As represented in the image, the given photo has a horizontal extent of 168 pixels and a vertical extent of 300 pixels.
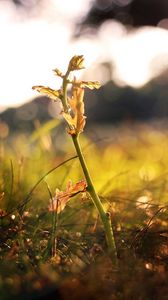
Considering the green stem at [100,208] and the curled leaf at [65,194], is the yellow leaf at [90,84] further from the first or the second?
the curled leaf at [65,194]

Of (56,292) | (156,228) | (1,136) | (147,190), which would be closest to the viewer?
(56,292)

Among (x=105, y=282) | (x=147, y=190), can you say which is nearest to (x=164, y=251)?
(x=105, y=282)

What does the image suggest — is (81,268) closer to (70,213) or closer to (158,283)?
(158,283)

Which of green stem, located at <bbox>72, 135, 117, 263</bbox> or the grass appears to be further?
green stem, located at <bbox>72, 135, 117, 263</bbox>

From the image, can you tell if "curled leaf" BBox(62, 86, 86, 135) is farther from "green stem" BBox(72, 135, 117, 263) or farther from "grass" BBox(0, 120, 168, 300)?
"grass" BBox(0, 120, 168, 300)

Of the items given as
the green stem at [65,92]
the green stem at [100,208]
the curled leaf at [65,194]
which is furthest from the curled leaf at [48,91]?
the curled leaf at [65,194]

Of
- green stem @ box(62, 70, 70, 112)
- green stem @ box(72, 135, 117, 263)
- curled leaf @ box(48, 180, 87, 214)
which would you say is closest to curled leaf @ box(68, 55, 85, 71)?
green stem @ box(62, 70, 70, 112)
